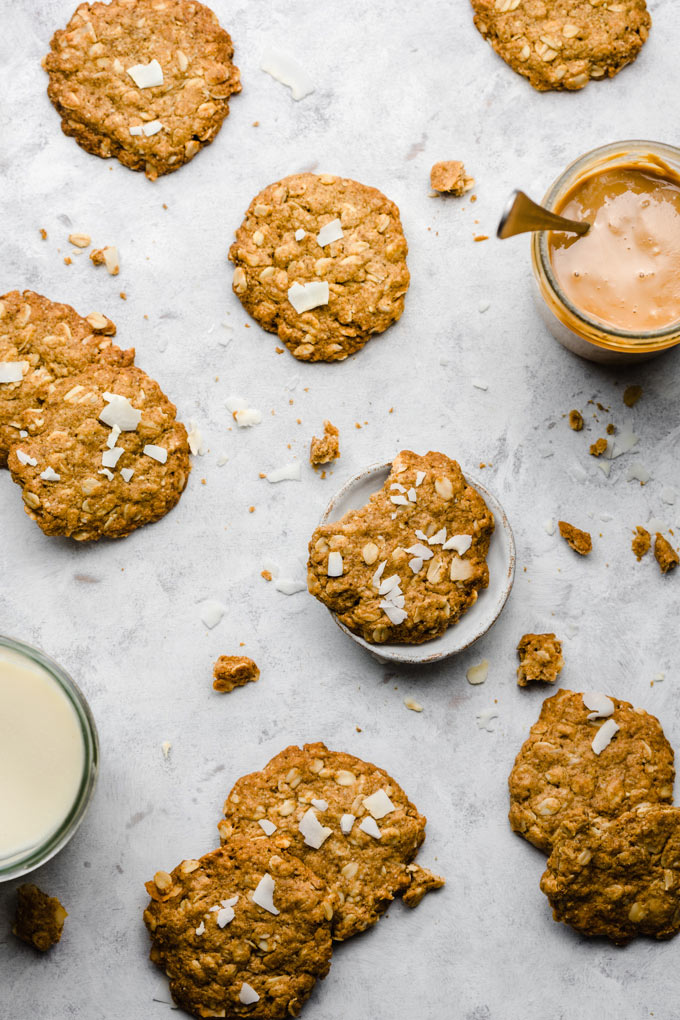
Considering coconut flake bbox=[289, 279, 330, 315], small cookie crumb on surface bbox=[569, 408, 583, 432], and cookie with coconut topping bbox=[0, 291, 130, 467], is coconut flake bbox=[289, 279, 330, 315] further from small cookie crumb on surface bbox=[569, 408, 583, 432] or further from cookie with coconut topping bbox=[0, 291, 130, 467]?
small cookie crumb on surface bbox=[569, 408, 583, 432]

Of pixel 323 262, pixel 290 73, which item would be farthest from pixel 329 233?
pixel 290 73

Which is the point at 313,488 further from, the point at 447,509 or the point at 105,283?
the point at 105,283

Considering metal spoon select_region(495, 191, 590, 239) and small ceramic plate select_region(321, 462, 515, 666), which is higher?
metal spoon select_region(495, 191, 590, 239)

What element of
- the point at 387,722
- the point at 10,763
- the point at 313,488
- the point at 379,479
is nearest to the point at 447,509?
the point at 379,479

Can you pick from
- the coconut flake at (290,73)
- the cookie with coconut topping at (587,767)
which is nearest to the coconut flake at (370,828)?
the cookie with coconut topping at (587,767)

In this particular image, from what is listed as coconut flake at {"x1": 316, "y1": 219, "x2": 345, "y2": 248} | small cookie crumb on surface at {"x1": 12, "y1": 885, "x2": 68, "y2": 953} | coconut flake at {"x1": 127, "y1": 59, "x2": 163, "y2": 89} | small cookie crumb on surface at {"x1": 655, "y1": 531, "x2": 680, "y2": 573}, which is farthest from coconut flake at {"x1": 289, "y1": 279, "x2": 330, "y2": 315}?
small cookie crumb on surface at {"x1": 12, "y1": 885, "x2": 68, "y2": 953}

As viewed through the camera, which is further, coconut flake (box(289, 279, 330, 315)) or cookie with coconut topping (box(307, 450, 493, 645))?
coconut flake (box(289, 279, 330, 315))

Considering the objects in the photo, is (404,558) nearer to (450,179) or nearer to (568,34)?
(450,179)
